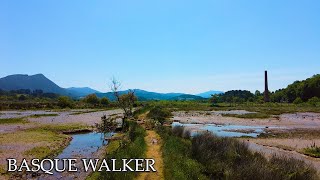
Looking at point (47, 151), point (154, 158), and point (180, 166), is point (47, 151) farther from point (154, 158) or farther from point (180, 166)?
point (180, 166)

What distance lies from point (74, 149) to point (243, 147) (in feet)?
50.4

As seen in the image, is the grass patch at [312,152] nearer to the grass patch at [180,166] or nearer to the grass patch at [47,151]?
the grass patch at [180,166]

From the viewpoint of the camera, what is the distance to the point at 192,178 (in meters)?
14.2

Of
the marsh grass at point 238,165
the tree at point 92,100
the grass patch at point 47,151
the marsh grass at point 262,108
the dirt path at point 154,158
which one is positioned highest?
the tree at point 92,100

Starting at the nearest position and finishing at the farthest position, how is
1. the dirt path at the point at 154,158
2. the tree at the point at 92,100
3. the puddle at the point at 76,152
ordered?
1. the dirt path at the point at 154,158
2. the puddle at the point at 76,152
3. the tree at the point at 92,100

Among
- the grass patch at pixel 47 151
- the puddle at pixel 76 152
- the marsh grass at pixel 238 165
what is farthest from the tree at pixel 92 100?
the marsh grass at pixel 238 165

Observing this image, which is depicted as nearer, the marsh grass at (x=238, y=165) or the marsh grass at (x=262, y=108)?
the marsh grass at (x=238, y=165)

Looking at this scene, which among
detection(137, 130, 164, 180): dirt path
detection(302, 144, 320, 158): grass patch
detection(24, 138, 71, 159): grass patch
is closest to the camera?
detection(137, 130, 164, 180): dirt path

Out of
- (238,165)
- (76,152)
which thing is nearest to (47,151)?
(76,152)

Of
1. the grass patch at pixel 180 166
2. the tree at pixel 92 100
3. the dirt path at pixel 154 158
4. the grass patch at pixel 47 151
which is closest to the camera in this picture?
the grass patch at pixel 180 166

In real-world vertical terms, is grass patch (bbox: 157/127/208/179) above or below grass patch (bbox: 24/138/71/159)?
above

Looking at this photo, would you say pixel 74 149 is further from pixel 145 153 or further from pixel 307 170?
pixel 307 170

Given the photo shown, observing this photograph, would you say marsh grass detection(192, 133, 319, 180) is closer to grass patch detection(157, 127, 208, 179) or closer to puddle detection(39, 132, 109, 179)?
grass patch detection(157, 127, 208, 179)

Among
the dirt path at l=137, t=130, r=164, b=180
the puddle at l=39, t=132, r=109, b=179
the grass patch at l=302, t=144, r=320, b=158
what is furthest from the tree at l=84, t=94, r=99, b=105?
the grass patch at l=302, t=144, r=320, b=158
